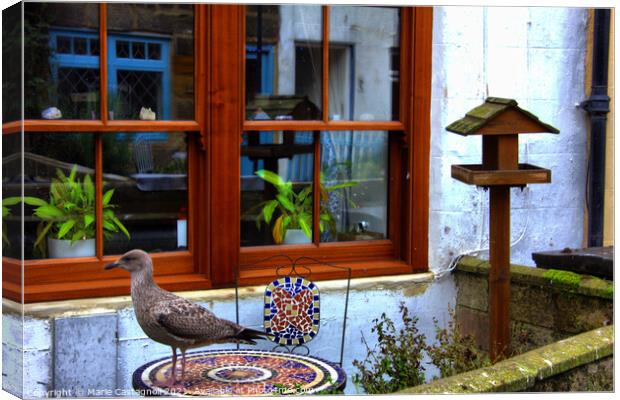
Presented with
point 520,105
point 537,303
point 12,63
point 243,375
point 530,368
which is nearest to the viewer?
point 530,368

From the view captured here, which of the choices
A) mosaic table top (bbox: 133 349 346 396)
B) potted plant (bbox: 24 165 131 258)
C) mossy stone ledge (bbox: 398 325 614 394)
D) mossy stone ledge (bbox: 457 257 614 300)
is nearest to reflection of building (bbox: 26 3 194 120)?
potted plant (bbox: 24 165 131 258)

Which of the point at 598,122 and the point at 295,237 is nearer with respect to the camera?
the point at 295,237

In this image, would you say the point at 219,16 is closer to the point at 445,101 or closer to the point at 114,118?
the point at 114,118

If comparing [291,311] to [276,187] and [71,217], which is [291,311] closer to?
[276,187]

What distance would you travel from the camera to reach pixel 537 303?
5.72 m

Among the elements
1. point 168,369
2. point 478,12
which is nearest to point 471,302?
point 478,12

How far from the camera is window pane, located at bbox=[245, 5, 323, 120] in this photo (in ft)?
17.3

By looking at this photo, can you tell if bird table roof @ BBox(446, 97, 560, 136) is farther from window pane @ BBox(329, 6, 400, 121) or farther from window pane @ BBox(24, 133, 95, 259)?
window pane @ BBox(24, 133, 95, 259)

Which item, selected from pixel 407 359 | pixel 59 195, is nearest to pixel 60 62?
pixel 59 195

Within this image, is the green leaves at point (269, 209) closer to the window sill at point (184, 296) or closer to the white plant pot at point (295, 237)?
the white plant pot at point (295, 237)

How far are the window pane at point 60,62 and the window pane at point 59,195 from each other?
12cm

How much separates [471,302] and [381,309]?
541 mm

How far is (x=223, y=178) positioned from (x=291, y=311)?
72cm

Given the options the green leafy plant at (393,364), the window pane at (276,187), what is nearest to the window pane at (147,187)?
the window pane at (276,187)
